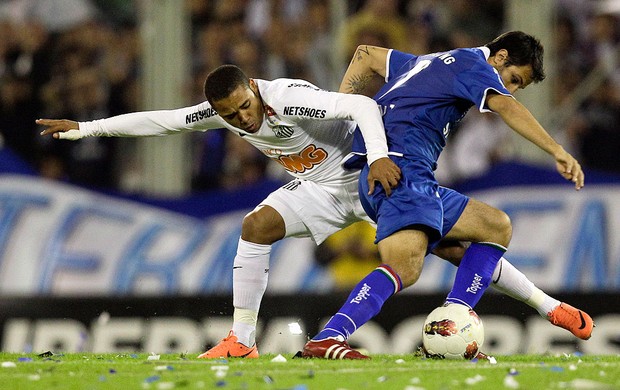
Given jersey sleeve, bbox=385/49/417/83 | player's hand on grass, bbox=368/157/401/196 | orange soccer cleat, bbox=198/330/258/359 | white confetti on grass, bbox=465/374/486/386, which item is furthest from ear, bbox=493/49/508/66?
orange soccer cleat, bbox=198/330/258/359

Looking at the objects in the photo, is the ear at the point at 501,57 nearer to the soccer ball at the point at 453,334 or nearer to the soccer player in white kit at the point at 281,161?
the soccer player in white kit at the point at 281,161

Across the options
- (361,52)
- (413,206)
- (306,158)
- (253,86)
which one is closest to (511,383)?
(413,206)

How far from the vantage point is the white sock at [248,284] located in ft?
19.9

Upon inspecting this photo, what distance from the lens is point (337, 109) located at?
5.60 m

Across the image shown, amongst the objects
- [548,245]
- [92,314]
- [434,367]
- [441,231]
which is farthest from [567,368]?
[92,314]

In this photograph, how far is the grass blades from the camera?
4.38 metres

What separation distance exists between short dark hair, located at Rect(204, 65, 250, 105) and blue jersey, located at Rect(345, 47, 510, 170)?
2.36ft

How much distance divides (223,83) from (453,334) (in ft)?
5.56

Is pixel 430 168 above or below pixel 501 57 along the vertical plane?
below

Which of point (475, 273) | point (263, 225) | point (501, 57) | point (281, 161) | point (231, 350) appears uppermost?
point (501, 57)

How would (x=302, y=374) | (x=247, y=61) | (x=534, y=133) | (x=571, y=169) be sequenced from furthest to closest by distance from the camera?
(x=247, y=61)
(x=534, y=133)
(x=571, y=169)
(x=302, y=374)

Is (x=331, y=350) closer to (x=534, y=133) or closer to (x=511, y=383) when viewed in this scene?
(x=511, y=383)

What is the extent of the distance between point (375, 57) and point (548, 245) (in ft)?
12.4

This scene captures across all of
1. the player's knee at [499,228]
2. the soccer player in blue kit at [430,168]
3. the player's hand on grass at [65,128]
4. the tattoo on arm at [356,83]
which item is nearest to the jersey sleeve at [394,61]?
the soccer player in blue kit at [430,168]
